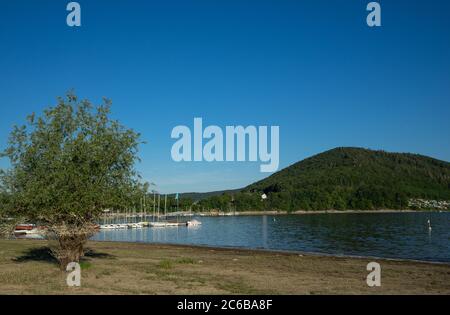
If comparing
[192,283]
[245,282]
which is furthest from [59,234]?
[245,282]

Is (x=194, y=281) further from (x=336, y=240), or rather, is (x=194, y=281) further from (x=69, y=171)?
(x=336, y=240)

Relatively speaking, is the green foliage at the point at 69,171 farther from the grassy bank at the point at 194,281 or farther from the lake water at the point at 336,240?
the lake water at the point at 336,240

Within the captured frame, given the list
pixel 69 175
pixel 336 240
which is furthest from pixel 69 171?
pixel 336 240

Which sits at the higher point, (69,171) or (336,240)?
(69,171)

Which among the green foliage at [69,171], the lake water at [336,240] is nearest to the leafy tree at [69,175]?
the green foliage at [69,171]

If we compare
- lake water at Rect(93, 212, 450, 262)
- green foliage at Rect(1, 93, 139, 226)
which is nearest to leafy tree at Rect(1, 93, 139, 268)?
green foliage at Rect(1, 93, 139, 226)

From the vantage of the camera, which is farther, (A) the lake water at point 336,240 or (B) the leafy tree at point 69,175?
(A) the lake water at point 336,240

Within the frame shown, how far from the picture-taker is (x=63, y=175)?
83.0 feet

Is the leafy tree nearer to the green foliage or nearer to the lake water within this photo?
the green foliage

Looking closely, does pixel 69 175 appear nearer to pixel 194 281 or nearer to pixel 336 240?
pixel 194 281

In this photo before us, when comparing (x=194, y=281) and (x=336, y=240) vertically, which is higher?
(x=194, y=281)

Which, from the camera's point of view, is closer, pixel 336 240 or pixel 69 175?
pixel 69 175

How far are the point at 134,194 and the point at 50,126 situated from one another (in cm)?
637

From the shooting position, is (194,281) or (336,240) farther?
(336,240)
